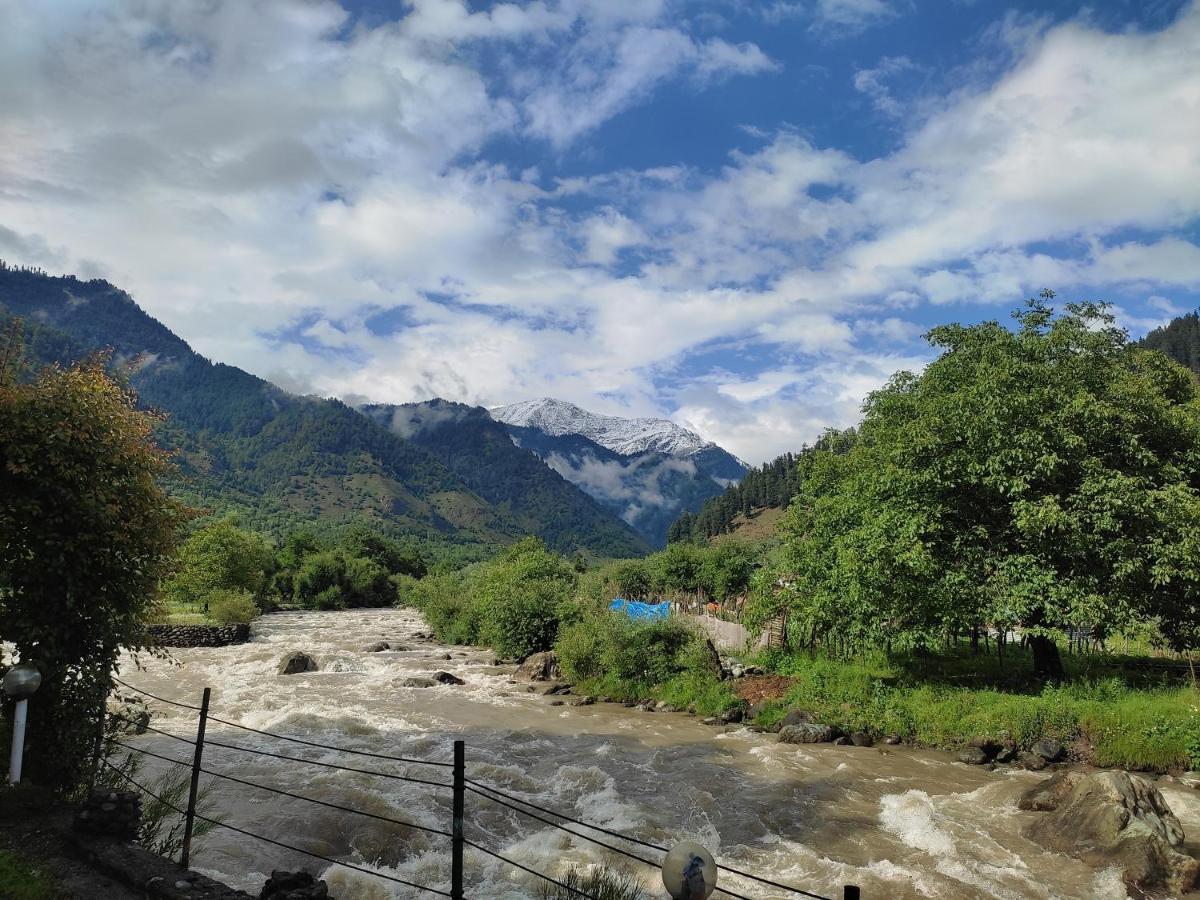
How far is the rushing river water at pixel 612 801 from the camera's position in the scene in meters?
11.7

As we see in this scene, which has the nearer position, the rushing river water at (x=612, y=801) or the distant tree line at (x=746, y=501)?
the rushing river water at (x=612, y=801)

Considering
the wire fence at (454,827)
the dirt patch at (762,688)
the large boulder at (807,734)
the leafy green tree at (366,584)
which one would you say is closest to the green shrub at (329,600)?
the leafy green tree at (366,584)

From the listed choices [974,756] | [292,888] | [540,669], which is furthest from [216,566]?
[292,888]

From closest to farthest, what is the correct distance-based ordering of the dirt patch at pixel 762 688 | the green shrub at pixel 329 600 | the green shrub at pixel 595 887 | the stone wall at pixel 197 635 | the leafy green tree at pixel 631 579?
the green shrub at pixel 595 887, the dirt patch at pixel 762 688, the stone wall at pixel 197 635, the leafy green tree at pixel 631 579, the green shrub at pixel 329 600

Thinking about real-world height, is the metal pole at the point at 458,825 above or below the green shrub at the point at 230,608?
above

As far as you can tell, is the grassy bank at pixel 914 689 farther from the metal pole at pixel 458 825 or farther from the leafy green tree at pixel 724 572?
the leafy green tree at pixel 724 572

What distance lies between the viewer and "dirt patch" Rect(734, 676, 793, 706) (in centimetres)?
A: 2590

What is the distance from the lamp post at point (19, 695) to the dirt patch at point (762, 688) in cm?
2231

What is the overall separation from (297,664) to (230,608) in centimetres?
2073

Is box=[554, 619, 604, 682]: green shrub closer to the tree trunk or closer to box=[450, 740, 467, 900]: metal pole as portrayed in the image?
the tree trunk

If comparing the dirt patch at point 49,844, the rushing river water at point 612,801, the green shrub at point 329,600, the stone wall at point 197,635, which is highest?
the dirt patch at point 49,844

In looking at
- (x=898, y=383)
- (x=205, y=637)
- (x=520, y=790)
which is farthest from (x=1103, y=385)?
(x=205, y=637)

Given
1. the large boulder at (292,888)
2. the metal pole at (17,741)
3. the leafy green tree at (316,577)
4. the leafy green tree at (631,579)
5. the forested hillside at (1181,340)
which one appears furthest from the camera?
the forested hillside at (1181,340)

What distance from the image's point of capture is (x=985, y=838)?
44.0ft
